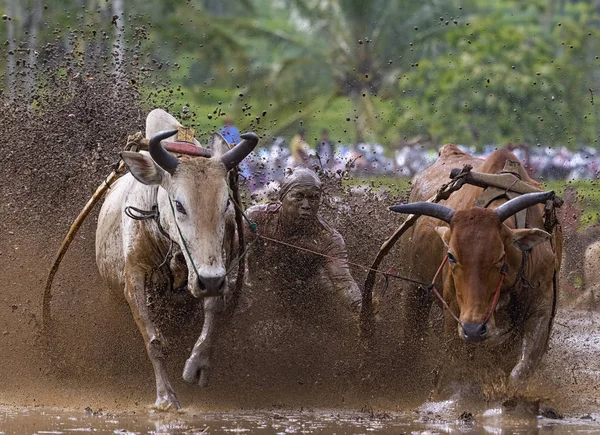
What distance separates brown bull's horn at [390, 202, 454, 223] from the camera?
730cm

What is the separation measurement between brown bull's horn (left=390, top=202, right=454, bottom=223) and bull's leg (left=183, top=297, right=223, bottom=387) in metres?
1.20

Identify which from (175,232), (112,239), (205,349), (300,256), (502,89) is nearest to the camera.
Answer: (175,232)

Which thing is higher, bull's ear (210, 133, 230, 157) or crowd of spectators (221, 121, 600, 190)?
crowd of spectators (221, 121, 600, 190)

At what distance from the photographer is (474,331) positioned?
6918mm

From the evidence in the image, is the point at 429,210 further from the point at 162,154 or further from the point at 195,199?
the point at 162,154

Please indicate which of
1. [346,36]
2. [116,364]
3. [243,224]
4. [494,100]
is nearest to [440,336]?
[243,224]

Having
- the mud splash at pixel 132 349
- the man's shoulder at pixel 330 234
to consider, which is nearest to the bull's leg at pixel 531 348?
the mud splash at pixel 132 349

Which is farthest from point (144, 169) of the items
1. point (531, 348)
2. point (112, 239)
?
point (531, 348)

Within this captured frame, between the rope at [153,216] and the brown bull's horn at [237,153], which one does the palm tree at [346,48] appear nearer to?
the rope at [153,216]

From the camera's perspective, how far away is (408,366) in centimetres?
848

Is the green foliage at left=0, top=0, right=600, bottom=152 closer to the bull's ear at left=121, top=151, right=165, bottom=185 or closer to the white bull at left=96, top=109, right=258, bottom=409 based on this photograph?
the white bull at left=96, top=109, right=258, bottom=409

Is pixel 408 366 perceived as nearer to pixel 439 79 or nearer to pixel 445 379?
pixel 445 379

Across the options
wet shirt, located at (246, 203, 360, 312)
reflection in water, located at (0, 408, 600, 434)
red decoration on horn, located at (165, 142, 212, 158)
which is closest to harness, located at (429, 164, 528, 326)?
reflection in water, located at (0, 408, 600, 434)

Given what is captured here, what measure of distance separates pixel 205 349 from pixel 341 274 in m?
1.27
